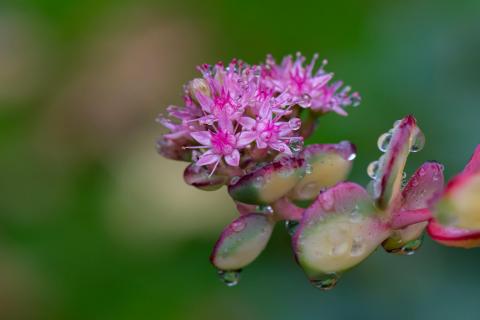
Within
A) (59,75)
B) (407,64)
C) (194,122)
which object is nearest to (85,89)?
(59,75)

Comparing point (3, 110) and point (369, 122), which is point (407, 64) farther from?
point (3, 110)

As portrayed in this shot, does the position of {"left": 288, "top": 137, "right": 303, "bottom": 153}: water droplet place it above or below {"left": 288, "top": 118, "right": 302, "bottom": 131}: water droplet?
below

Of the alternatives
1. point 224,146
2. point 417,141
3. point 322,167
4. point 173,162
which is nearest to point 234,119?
point 224,146

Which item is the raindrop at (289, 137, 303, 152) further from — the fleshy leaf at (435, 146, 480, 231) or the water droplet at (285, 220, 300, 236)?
the fleshy leaf at (435, 146, 480, 231)

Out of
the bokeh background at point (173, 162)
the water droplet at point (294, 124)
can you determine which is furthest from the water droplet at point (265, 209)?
the bokeh background at point (173, 162)

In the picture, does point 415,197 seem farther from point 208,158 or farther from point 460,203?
point 208,158

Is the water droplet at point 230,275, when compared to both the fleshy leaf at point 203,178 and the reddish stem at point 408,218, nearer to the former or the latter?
the fleshy leaf at point 203,178

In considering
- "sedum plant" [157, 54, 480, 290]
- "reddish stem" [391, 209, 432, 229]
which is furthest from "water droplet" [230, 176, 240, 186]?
"reddish stem" [391, 209, 432, 229]
